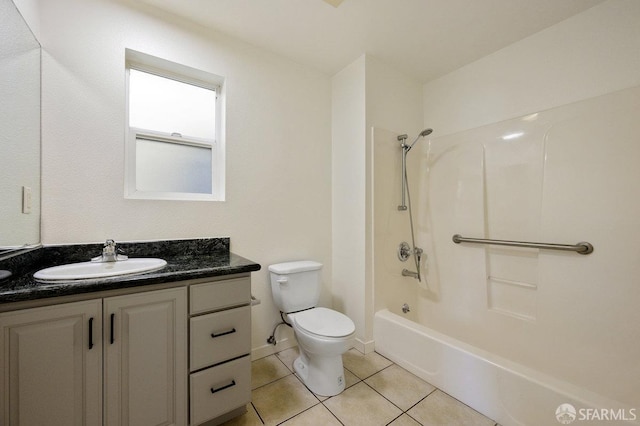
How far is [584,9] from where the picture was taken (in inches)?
60.7

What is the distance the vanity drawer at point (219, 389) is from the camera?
1149 millimetres

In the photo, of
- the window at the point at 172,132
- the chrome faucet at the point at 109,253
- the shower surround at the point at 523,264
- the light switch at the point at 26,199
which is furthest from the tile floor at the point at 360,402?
the light switch at the point at 26,199

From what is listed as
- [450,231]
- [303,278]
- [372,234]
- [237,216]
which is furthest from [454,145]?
[237,216]

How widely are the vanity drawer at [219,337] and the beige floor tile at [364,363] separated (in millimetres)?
863

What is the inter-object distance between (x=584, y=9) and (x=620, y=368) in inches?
83.8

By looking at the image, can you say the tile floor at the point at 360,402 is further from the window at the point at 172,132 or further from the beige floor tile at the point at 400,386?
the window at the point at 172,132

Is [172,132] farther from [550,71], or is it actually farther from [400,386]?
[550,71]

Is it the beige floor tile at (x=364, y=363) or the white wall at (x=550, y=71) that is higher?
the white wall at (x=550, y=71)

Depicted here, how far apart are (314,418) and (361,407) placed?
0.28m

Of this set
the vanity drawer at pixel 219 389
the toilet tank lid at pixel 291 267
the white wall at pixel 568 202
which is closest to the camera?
the vanity drawer at pixel 219 389

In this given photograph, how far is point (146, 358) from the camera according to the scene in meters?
1.05

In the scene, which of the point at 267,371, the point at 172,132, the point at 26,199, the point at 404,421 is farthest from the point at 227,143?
the point at 404,421

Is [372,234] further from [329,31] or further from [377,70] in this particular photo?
[329,31]

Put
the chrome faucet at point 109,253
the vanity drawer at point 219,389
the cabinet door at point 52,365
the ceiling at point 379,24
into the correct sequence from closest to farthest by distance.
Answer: the cabinet door at point 52,365, the vanity drawer at point 219,389, the chrome faucet at point 109,253, the ceiling at point 379,24
